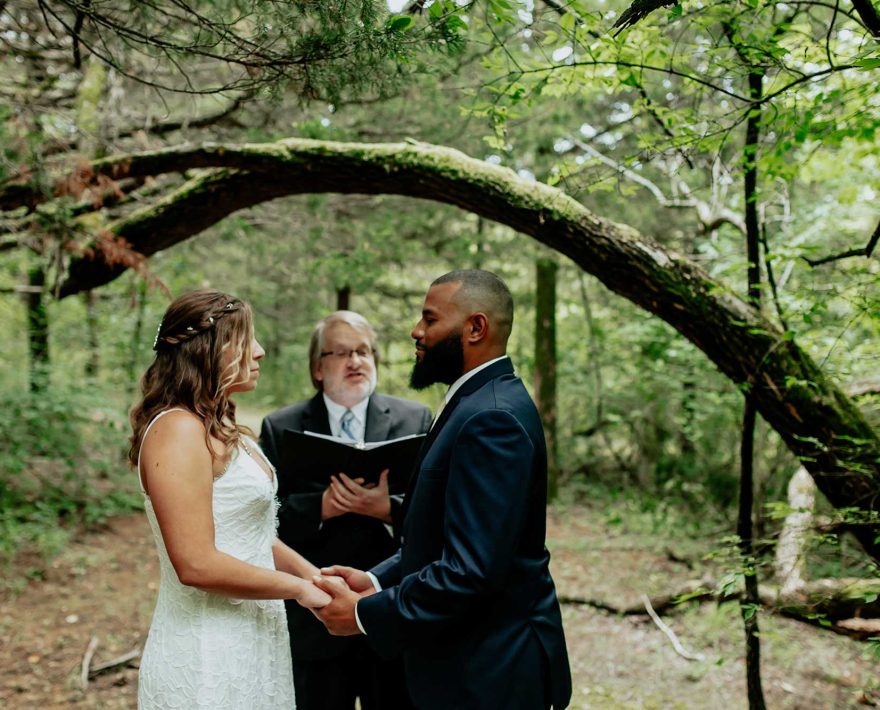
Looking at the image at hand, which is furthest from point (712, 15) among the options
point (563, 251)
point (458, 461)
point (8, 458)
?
point (8, 458)

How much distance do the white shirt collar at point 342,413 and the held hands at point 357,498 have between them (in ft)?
1.54

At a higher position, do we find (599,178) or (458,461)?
(599,178)

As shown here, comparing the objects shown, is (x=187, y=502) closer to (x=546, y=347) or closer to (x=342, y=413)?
(x=342, y=413)

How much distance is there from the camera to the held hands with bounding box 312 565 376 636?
221cm

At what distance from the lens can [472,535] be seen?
1.87 meters

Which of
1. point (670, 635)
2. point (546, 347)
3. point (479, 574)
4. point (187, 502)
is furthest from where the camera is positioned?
point (546, 347)

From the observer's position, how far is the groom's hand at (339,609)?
7.22ft

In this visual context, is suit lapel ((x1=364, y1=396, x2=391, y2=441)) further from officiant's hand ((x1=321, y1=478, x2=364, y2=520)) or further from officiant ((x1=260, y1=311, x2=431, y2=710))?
officiant's hand ((x1=321, y1=478, x2=364, y2=520))

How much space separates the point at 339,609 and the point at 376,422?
143 cm

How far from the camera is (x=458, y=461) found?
6.44ft

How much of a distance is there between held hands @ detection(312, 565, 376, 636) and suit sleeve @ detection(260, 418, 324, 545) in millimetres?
706

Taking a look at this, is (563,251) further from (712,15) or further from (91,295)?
(91,295)

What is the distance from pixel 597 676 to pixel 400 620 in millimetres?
3840

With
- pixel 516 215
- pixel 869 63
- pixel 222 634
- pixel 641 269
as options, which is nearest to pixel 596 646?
pixel 641 269
